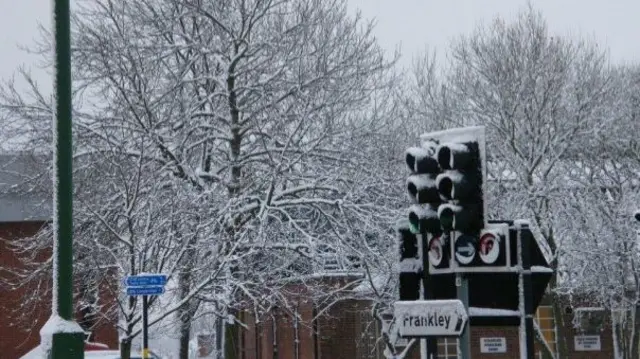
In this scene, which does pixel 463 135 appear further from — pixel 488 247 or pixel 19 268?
pixel 19 268

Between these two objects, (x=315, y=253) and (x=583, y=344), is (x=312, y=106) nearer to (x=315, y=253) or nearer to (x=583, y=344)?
(x=315, y=253)

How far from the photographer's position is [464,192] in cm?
849

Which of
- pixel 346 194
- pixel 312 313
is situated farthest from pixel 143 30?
pixel 312 313

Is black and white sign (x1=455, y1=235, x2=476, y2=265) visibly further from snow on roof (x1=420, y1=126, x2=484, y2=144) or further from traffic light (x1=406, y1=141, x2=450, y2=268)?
snow on roof (x1=420, y1=126, x2=484, y2=144)

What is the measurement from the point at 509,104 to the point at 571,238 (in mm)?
4174

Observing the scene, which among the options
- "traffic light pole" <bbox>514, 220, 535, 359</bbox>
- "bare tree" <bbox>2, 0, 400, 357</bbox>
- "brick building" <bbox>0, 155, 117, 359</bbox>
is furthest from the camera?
"brick building" <bbox>0, 155, 117, 359</bbox>

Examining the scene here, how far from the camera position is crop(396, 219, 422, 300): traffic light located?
9477 millimetres

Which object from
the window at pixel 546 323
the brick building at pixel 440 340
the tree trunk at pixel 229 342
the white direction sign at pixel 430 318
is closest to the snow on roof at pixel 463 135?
the white direction sign at pixel 430 318

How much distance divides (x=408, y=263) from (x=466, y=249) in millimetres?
962

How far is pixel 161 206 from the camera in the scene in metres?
19.8

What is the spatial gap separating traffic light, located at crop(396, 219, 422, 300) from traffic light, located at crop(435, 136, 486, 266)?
0.85 metres

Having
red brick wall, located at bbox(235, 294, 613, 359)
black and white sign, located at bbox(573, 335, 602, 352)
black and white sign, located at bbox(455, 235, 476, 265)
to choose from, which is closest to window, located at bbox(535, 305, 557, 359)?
red brick wall, located at bbox(235, 294, 613, 359)

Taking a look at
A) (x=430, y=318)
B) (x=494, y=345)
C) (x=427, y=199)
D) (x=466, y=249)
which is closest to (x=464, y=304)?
(x=430, y=318)

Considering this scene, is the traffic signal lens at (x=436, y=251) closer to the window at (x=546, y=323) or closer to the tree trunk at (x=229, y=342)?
the tree trunk at (x=229, y=342)
